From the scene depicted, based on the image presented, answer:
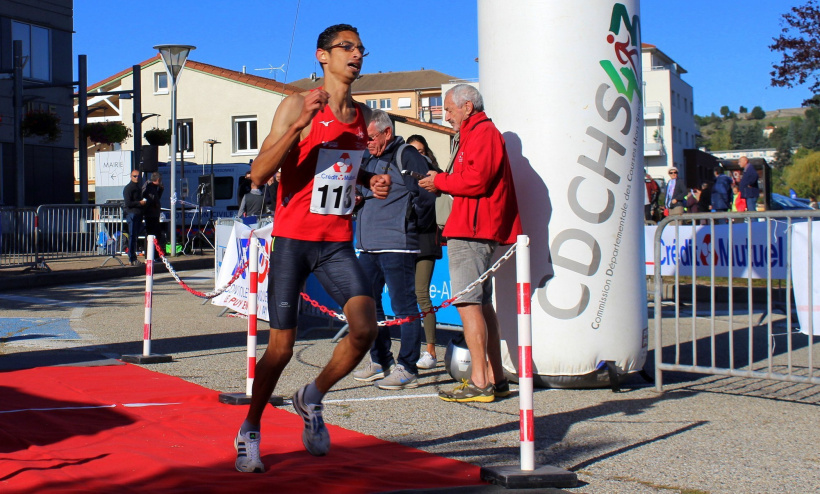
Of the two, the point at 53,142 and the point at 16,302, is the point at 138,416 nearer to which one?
the point at 16,302

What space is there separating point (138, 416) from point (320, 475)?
1.93 m

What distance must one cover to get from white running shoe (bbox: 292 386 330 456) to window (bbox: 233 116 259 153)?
48355 mm

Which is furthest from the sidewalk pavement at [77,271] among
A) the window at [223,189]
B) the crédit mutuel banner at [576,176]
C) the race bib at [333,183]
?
the race bib at [333,183]

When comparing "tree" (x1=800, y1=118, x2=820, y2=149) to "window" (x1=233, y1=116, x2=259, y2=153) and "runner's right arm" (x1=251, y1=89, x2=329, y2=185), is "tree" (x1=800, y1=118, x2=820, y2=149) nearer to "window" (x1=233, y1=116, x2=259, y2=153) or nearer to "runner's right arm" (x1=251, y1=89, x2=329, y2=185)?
"window" (x1=233, y1=116, x2=259, y2=153)

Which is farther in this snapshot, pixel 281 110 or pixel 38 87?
pixel 38 87

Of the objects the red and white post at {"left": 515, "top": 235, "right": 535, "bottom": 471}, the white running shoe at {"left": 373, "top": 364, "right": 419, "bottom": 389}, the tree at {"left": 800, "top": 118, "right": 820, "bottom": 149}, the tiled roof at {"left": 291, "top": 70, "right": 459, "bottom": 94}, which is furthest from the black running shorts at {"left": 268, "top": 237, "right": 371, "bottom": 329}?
the tree at {"left": 800, "top": 118, "right": 820, "bottom": 149}

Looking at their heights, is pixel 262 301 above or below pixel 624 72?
below

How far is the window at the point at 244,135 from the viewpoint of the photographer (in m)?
52.2

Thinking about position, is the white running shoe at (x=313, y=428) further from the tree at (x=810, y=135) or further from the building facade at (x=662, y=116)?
the tree at (x=810, y=135)

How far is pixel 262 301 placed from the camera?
11.1m

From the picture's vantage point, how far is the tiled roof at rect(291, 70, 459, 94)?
89.1m

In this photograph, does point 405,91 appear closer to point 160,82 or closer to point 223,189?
point 160,82

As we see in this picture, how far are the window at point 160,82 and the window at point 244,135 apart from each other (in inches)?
225

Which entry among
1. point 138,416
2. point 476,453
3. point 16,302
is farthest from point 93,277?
point 476,453
